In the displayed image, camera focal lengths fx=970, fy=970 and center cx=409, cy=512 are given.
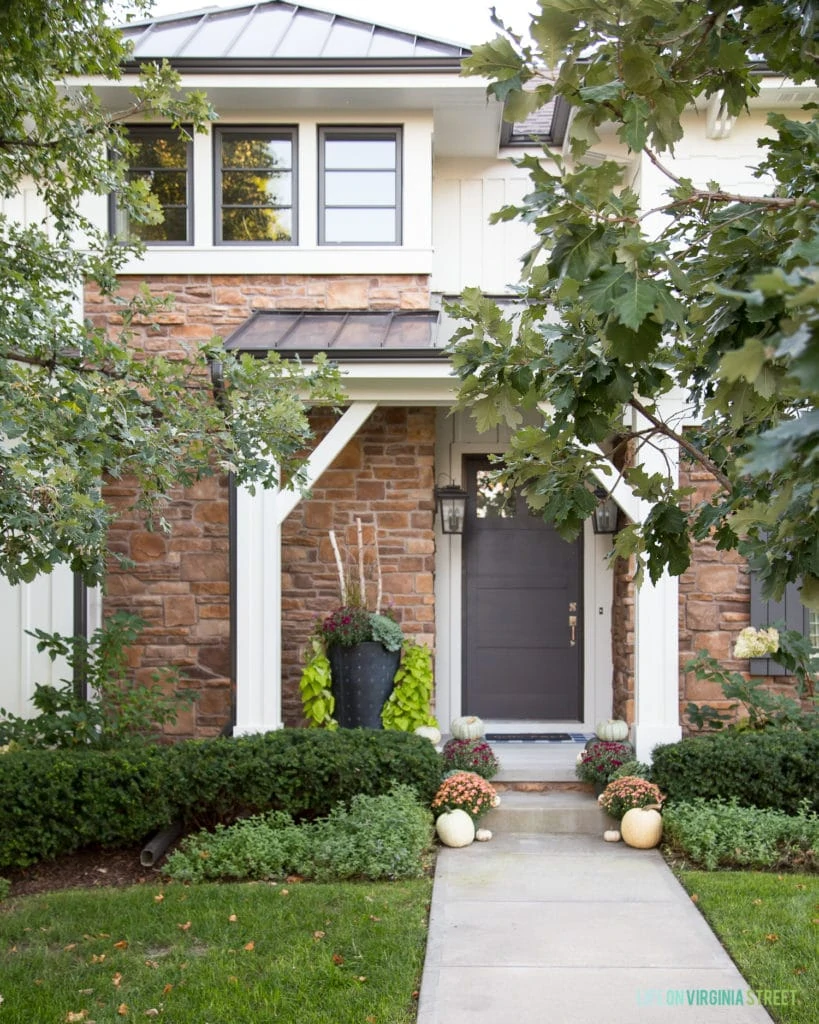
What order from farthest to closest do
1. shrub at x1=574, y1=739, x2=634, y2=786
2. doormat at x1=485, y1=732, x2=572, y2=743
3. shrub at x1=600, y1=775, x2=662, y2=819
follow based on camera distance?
doormat at x1=485, y1=732, x2=572, y2=743, shrub at x1=574, y1=739, x2=634, y2=786, shrub at x1=600, y1=775, x2=662, y2=819

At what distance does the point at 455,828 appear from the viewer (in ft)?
19.5

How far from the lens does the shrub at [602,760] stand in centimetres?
657

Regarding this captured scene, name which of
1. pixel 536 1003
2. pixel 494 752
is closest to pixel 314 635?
pixel 494 752

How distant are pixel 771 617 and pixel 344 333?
12.5 feet

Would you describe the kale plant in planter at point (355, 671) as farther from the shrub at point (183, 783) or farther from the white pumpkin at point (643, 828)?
the white pumpkin at point (643, 828)

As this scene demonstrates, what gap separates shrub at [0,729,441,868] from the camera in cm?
565

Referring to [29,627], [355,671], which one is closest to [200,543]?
[29,627]

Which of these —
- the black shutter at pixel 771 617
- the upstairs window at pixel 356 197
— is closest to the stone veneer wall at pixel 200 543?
the upstairs window at pixel 356 197

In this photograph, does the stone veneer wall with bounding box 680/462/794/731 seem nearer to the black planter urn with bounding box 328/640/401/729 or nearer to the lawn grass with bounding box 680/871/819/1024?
the lawn grass with bounding box 680/871/819/1024

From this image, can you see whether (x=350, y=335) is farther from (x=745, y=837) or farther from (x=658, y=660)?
(x=745, y=837)

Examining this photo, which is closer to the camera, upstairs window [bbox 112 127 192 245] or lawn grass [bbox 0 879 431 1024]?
lawn grass [bbox 0 879 431 1024]

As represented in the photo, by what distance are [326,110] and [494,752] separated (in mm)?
5177

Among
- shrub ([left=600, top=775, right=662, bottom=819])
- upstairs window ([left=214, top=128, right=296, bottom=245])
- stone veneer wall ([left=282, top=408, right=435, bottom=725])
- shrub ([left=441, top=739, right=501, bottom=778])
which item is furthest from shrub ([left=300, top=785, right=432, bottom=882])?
upstairs window ([left=214, top=128, right=296, bottom=245])

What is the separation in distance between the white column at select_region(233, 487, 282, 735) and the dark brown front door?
2265 millimetres
